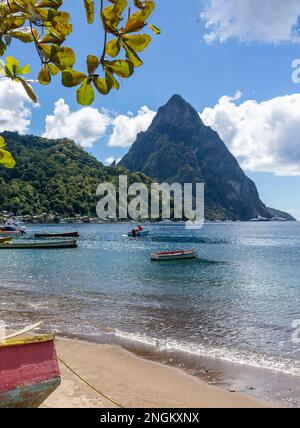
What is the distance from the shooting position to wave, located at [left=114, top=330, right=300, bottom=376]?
12.7m

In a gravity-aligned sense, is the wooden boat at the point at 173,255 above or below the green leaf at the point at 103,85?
below

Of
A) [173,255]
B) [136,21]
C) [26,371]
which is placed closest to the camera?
[136,21]

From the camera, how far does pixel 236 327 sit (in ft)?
58.0

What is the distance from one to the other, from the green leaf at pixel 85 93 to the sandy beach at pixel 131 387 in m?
8.46

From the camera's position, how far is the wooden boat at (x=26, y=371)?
22.3ft

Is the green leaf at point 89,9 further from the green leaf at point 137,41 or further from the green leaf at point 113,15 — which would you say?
the green leaf at point 137,41

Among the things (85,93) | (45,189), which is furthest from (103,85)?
(45,189)

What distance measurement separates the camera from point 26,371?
702 cm

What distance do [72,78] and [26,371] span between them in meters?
6.74

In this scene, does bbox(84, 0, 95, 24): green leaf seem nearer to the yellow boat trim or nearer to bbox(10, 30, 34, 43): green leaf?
bbox(10, 30, 34, 43): green leaf

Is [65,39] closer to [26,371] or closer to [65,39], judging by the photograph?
[65,39]

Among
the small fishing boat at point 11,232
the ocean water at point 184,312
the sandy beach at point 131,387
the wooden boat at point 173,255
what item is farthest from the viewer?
the small fishing boat at point 11,232

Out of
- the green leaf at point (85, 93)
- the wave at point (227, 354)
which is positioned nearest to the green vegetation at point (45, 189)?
the wave at point (227, 354)
